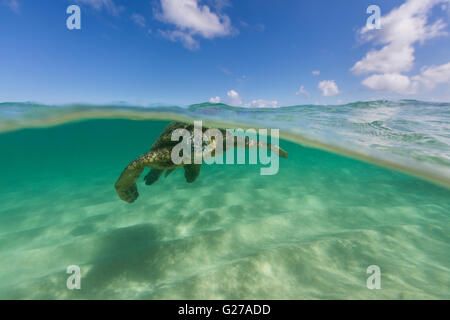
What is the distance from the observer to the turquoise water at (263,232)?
3.24 meters

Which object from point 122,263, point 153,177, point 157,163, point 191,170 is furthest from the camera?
point 153,177

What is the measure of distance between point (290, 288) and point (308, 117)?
10804 millimetres

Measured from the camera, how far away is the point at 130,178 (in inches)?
200

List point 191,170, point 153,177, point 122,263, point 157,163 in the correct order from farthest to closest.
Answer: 1. point 153,177
2. point 191,170
3. point 157,163
4. point 122,263

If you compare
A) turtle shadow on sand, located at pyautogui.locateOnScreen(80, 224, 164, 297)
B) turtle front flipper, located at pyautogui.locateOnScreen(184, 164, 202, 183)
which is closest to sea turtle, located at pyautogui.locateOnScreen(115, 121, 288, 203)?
turtle front flipper, located at pyautogui.locateOnScreen(184, 164, 202, 183)

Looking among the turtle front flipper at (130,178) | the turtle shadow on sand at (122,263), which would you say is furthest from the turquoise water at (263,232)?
the turtle front flipper at (130,178)

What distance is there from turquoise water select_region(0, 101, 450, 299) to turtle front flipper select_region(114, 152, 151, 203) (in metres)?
1.13

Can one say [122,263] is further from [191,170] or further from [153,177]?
[153,177]

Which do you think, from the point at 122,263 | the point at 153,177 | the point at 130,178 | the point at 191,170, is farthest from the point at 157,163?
the point at 122,263

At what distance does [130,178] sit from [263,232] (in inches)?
146

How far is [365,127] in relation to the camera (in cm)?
1015

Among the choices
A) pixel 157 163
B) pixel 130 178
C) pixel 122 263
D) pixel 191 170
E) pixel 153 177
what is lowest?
pixel 122 263

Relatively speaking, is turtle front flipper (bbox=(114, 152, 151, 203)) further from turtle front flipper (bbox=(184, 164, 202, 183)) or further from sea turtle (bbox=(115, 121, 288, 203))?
turtle front flipper (bbox=(184, 164, 202, 183))

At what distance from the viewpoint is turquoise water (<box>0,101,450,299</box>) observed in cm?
324
